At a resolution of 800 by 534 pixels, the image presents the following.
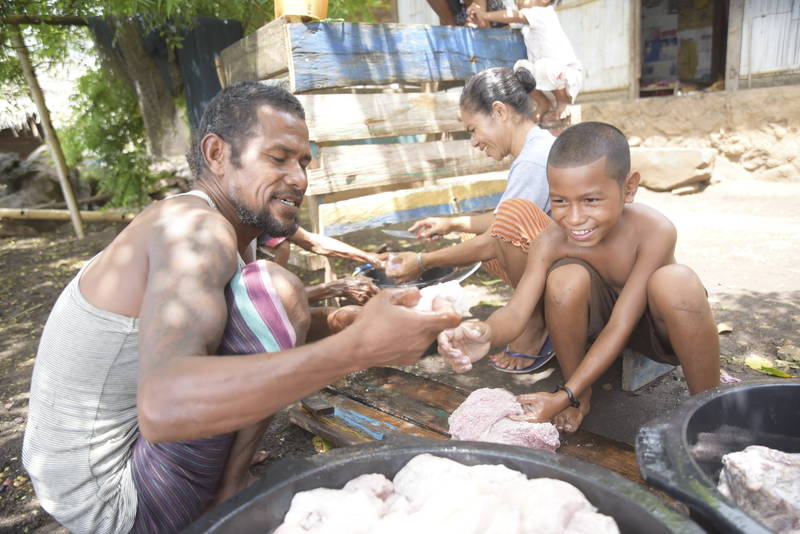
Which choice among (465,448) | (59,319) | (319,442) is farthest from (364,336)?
(319,442)

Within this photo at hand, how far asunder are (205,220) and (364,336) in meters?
0.56

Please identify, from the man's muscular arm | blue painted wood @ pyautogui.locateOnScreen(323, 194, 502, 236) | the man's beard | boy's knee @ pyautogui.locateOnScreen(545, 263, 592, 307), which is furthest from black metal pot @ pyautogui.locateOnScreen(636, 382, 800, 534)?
blue painted wood @ pyautogui.locateOnScreen(323, 194, 502, 236)

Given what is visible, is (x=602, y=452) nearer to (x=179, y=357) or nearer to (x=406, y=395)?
(x=406, y=395)

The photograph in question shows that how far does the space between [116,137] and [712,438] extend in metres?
9.31

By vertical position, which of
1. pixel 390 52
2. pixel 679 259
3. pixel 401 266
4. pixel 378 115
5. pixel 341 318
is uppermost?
pixel 390 52

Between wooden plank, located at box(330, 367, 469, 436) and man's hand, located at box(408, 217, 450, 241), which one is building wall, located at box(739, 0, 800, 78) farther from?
wooden plank, located at box(330, 367, 469, 436)

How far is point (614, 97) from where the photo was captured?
26.7ft

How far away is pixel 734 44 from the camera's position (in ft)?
22.9

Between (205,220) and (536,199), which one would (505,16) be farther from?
(205,220)

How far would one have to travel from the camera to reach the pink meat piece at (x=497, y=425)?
1.95 m

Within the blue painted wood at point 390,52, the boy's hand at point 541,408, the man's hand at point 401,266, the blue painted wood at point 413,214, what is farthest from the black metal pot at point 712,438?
the blue painted wood at point 390,52

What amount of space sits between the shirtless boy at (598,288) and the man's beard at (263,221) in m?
0.73

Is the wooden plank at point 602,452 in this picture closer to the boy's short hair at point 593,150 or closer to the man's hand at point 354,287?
the boy's short hair at point 593,150

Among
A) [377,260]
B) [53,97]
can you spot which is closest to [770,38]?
[377,260]
